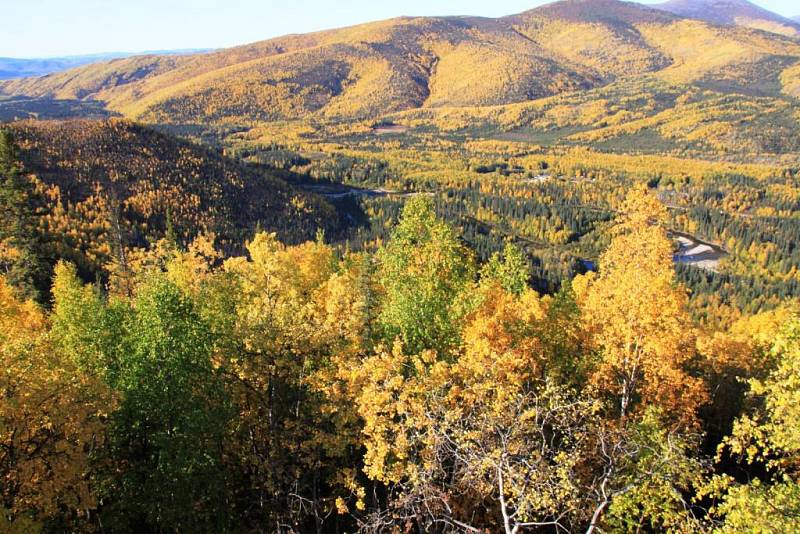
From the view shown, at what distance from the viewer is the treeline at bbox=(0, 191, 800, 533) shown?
61.9 feet

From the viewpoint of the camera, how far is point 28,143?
13138cm

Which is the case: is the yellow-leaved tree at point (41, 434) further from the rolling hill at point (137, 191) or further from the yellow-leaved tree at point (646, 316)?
the rolling hill at point (137, 191)

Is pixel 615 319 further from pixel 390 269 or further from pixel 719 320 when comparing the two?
pixel 719 320

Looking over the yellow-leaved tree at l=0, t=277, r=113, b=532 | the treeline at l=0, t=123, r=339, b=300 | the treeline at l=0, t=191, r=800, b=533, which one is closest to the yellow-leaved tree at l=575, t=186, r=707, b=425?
the treeline at l=0, t=191, r=800, b=533

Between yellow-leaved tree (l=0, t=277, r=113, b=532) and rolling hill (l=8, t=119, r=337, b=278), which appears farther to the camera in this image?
rolling hill (l=8, t=119, r=337, b=278)

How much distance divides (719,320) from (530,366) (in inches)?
5076

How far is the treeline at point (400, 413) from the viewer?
743 inches

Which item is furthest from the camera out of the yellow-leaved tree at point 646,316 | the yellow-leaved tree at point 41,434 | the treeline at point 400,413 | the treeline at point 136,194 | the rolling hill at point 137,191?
the rolling hill at point 137,191

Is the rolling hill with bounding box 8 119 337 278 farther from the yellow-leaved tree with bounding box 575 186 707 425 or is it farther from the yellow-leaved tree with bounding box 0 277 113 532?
the yellow-leaved tree with bounding box 575 186 707 425

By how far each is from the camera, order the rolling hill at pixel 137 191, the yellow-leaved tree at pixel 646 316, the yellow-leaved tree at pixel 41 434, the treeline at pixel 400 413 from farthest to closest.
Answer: the rolling hill at pixel 137 191 < the yellow-leaved tree at pixel 646 316 < the yellow-leaved tree at pixel 41 434 < the treeline at pixel 400 413

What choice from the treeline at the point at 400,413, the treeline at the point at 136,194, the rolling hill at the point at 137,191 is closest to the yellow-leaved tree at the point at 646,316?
the treeline at the point at 400,413

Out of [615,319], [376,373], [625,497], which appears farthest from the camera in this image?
[615,319]

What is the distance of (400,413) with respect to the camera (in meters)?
21.0

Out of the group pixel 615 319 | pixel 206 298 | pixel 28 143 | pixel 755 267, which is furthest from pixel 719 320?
pixel 28 143
